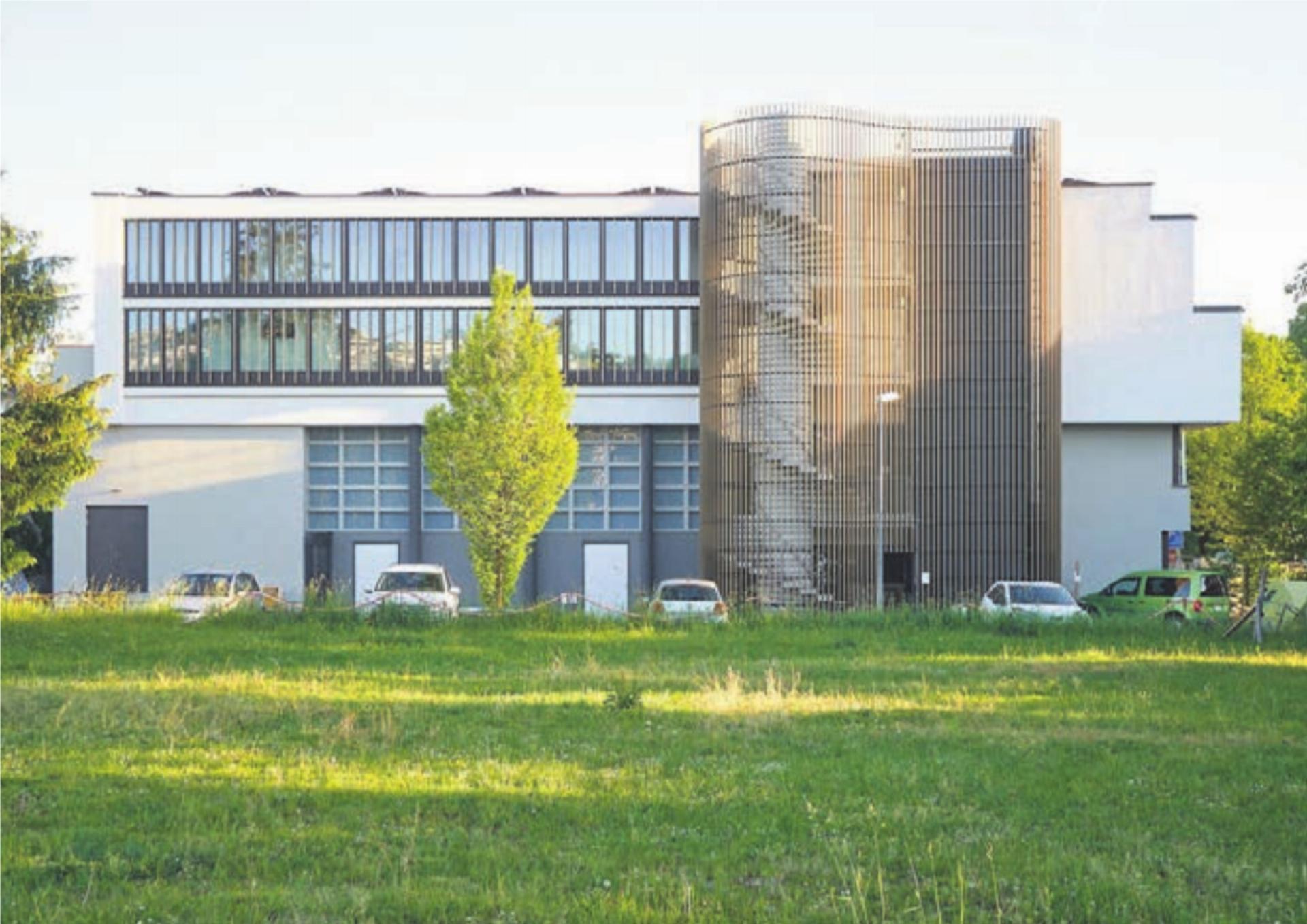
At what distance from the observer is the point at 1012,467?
177 ft

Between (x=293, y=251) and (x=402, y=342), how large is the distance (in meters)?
5.04

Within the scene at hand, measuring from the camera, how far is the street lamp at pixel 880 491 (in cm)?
5016

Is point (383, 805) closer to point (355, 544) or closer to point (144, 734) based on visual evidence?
point (144, 734)

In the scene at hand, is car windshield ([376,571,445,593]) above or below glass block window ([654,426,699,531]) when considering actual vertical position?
below

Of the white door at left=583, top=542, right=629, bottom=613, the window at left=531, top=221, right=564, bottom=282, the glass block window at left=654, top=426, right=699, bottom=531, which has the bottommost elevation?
the white door at left=583, top=542, right=629, bottom=613

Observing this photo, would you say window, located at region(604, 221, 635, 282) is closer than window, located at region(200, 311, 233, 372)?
No

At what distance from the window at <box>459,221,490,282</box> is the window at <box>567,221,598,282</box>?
2.90 m

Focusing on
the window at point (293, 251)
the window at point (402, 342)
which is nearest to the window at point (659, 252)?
the window at point (402, 342)

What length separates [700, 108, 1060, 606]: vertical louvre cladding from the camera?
5325 centimetres

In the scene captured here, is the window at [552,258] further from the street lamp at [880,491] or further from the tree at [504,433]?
the tree at [504,433]

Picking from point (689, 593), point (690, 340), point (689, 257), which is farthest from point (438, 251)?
point (689, 593)

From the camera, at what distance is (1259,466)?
53938mm

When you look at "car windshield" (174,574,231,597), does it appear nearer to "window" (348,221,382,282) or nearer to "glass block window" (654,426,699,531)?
"window" (348,221,382,282)

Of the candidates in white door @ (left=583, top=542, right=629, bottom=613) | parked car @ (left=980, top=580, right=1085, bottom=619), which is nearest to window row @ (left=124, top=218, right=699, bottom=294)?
white door @ (left=583, top=542, right=629, bottom=613)
